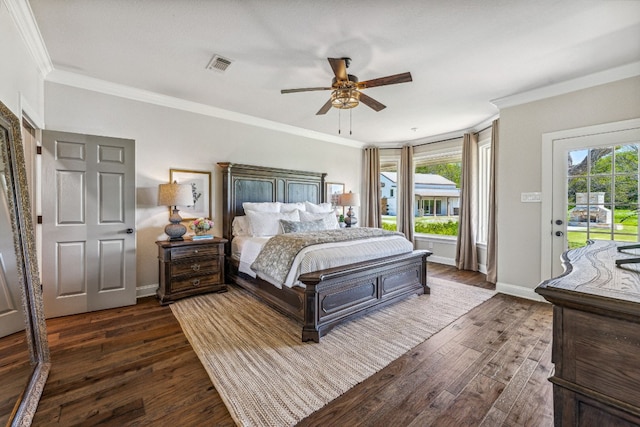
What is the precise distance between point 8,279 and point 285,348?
195cm

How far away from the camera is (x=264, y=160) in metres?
4.81

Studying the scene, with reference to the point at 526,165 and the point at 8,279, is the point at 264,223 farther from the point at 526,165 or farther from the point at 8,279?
the point at 526,165

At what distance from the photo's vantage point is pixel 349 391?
5.99 ft

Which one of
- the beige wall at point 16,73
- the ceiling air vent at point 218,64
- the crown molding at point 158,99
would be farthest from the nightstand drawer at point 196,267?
the ceiling air vent at point 218,64

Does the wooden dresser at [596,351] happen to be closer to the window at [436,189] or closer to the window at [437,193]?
the window at [436,189]

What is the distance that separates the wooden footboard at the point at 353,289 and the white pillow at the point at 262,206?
202 cm

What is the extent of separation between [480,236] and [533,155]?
2018 millimetres

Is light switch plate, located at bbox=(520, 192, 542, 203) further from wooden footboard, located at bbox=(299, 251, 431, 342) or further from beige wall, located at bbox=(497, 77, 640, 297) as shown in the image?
wooden footboard, located at bbox=(299, 251, 431, 342)

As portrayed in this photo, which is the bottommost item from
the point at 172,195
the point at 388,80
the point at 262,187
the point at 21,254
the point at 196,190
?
the point at 21,254

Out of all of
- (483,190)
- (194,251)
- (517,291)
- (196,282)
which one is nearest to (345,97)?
(194,251)

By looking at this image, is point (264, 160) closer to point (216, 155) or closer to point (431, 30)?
point (216, 155)

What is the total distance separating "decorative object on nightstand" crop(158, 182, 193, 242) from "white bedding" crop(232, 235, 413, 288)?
2.65ft

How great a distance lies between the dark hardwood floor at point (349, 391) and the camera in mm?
1604

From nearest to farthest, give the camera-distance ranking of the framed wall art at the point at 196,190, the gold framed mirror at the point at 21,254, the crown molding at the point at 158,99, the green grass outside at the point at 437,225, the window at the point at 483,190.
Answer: the gold framed mirror at the point at 21,254, the crown molding at the point at 158,99, the framed wall art at the point at 196,190, the window at the point at 483,190, the green grass outside at the point at 437,225
